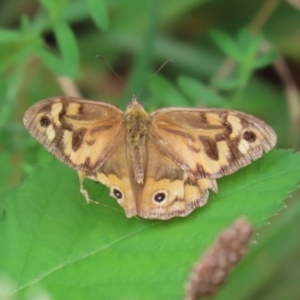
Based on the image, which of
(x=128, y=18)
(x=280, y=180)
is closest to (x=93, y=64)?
(x=128, y=18)

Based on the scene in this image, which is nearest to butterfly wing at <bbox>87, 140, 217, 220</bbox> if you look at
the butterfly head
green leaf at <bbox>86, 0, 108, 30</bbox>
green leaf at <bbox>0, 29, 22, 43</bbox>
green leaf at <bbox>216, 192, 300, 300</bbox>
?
the butterfly head

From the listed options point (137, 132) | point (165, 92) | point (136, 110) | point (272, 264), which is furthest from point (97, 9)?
point (272, 264)

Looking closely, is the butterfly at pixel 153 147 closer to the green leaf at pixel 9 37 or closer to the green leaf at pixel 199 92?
the green leaf at pixel 199 92

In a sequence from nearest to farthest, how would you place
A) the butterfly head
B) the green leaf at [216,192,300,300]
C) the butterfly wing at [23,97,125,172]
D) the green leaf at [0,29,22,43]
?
the butterfly wing at [23,97,125,172] → the butterfly head → the green leaf at [0,29,22,43] → the green leaf at [216,192,300,300]

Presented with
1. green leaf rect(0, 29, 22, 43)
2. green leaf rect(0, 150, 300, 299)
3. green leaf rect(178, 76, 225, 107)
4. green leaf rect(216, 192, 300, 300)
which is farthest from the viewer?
green leaf rect(216, 192, 300, 300)

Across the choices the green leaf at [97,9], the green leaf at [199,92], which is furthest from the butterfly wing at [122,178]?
the green leaf at [199,92]

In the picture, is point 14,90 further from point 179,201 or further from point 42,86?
point 179,201

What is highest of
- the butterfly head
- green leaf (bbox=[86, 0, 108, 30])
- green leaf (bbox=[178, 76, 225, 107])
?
green leaf (bbox=[86, 0, 108, 30])

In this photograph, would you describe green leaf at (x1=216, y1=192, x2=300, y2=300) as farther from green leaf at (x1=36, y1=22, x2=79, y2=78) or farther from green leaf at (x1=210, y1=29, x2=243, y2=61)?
green leaf at (x1=36, y1=22, x2=79, y2=78)

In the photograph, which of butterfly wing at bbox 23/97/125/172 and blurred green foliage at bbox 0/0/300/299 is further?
blurred green foliage at bbox 0/0/300/299

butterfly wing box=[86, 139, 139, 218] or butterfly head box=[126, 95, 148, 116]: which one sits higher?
butterfly head box=[126, 95, 148, 116]
